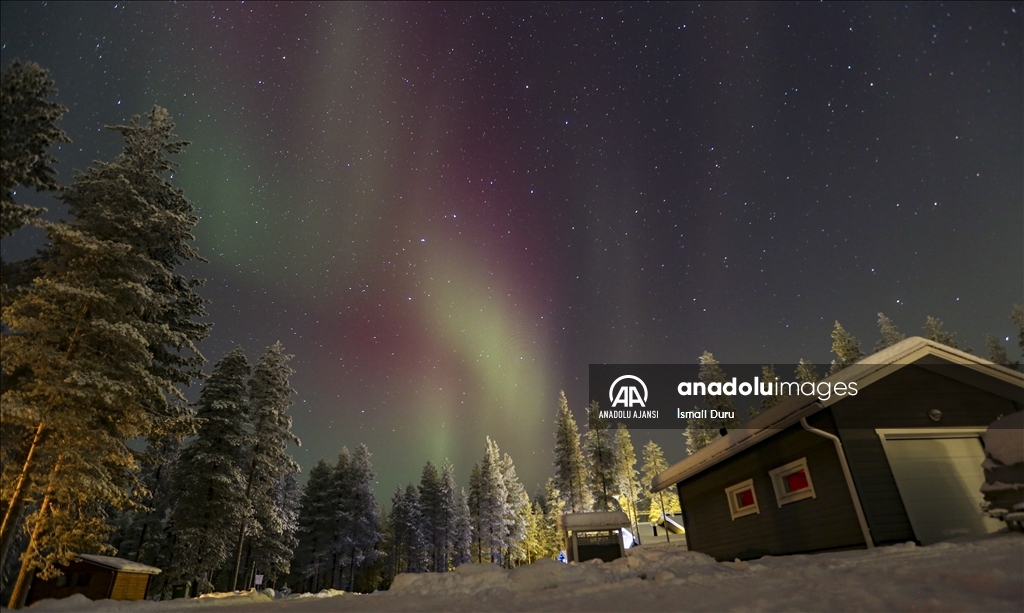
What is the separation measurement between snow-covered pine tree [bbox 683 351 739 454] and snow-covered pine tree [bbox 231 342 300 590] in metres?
35.3

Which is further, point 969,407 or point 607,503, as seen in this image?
point 607,503

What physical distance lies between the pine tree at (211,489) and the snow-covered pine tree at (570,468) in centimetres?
2811

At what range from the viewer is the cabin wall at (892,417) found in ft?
37.7

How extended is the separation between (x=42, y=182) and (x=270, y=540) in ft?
82.1

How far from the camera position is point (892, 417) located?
1262cm

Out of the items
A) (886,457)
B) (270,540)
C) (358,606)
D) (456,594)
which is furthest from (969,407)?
(270,540)

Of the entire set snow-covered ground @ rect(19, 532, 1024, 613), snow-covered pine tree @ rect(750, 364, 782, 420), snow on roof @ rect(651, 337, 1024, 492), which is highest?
snow-covered pine tree @ rect(750, 364, 782, 420)

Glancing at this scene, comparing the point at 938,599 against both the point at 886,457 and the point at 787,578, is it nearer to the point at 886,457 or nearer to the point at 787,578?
the point at 787,578

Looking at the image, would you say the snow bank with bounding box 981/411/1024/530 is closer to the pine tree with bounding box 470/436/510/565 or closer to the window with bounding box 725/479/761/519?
the window with bounding box 725/479/761/519

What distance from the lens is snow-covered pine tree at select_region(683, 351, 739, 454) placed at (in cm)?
4616

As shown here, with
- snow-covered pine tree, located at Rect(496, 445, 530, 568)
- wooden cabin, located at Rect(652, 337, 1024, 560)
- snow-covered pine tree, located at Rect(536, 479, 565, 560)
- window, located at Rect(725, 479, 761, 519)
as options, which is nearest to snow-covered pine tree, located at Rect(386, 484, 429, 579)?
snow-covered pine tree, located at Rect(496, 445, 530, 568)

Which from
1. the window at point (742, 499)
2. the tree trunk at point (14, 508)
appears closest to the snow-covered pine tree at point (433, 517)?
the window at point (742, 499)

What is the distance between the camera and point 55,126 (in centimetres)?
1095

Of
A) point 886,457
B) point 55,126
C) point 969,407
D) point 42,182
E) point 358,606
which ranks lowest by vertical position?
point 358,606
